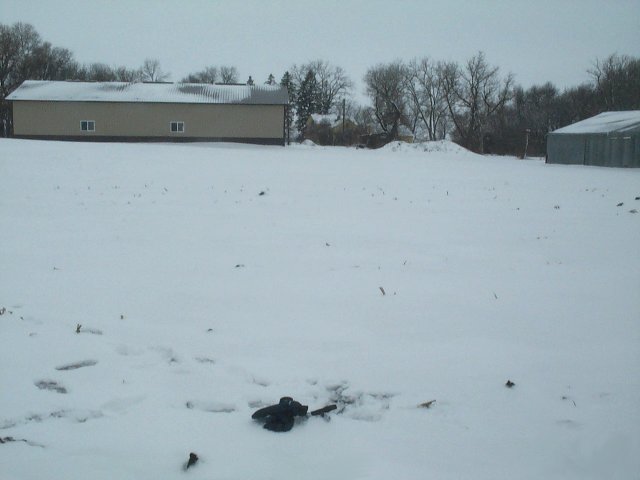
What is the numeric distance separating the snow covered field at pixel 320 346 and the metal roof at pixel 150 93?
35.1 m

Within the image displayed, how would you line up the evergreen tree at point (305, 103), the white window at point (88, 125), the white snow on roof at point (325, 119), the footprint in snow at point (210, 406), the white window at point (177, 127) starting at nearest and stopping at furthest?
the footprint in snow at point (210, 406)
the white window at point (88, 125)
the white window at point (177, 127)
the white snow on roof at point (325, 119)
the evergreen tree at point (305, 103)

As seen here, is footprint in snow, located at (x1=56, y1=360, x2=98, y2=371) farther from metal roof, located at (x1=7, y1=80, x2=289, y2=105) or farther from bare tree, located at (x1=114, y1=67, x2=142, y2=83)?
bare tree, located at (x1=114, y1=67, x2=142, y2=83)

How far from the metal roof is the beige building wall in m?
→ 0.45

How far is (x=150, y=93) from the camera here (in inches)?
1710

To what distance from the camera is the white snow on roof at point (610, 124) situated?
33.1 metres

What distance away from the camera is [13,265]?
624cm

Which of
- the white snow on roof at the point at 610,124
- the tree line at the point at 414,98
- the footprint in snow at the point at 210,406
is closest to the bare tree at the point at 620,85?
the tree line at the point at 414,98

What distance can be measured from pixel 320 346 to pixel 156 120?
137ft

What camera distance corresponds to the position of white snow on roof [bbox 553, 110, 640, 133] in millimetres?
33119

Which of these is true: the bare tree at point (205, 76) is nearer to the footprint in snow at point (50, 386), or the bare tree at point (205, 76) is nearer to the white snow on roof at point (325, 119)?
the white snow on roof at point (325, 119)

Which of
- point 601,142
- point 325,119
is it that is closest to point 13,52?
point 325,119

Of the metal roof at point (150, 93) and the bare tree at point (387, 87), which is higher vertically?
the bare tree at point (387, 87)

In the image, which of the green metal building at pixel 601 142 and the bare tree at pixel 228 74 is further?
the bare tree at pixel 228 74

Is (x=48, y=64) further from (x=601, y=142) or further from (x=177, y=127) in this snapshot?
(x=601, y=142)
